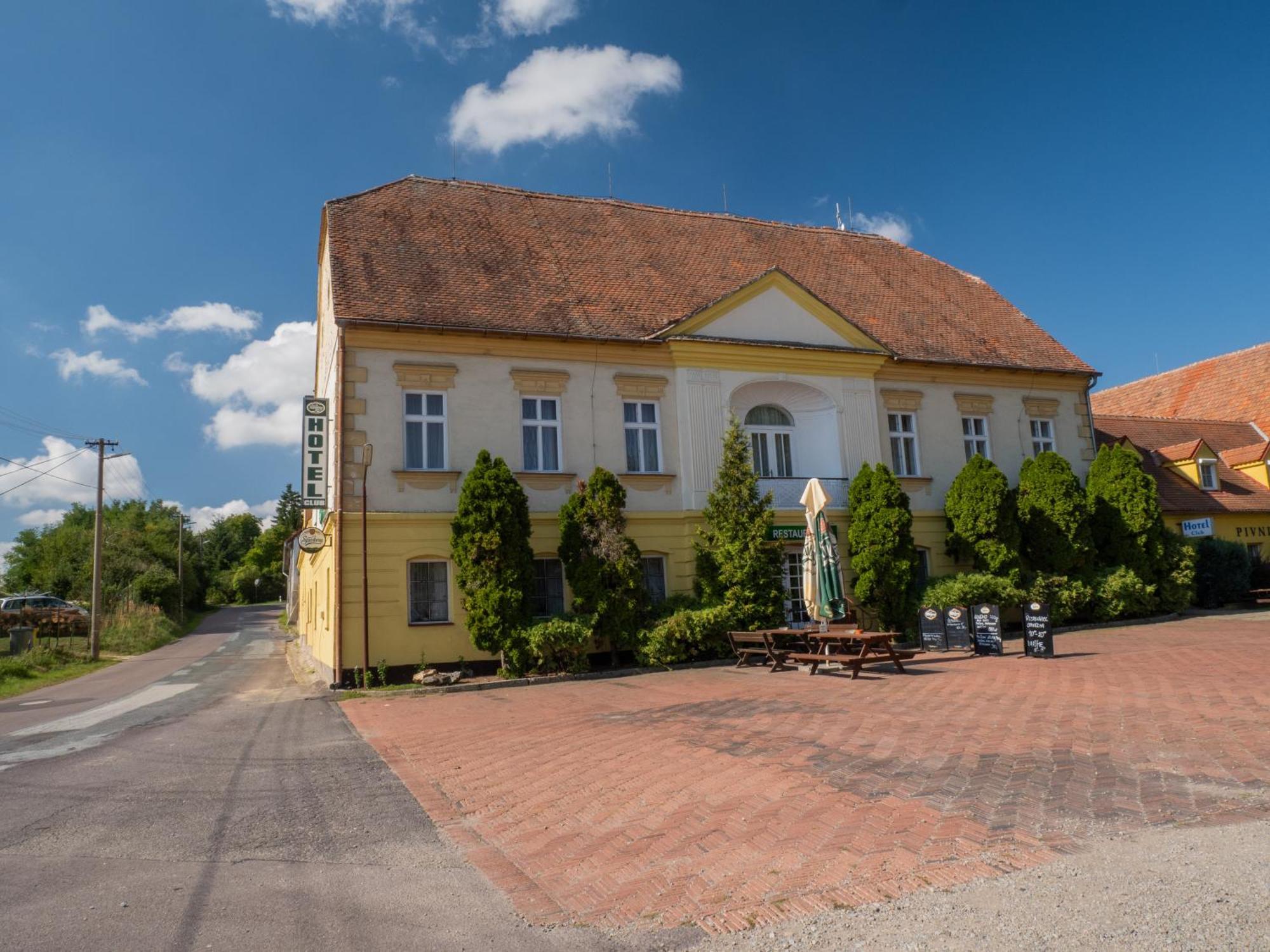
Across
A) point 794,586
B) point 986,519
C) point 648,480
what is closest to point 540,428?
point 648,480

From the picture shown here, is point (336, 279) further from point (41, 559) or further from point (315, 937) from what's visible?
point (41, 559)

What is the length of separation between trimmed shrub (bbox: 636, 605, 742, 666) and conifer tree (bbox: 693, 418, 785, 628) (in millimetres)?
406

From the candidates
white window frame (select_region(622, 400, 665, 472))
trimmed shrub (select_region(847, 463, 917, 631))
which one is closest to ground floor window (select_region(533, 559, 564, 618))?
white window frame (select_region(622, 400, 665, 472))

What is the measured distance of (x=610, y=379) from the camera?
1970 cm

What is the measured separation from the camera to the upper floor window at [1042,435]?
24422mm

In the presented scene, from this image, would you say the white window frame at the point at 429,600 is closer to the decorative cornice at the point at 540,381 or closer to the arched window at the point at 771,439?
the decorative cornice at the point at 540,381

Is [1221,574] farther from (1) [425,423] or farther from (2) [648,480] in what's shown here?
(1) [425,423]

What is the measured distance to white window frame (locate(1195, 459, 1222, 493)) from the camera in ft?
92.8

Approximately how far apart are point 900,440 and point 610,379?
833 centimetres

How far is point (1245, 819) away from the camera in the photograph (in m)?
5.53

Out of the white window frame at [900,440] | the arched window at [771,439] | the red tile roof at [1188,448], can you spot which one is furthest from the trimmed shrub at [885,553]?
the red tile roof at [1188,448]

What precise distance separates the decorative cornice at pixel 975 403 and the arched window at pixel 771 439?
4929mm

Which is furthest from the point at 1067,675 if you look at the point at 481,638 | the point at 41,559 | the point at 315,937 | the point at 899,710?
the point at 41,559

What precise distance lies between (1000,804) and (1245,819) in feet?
4.82
